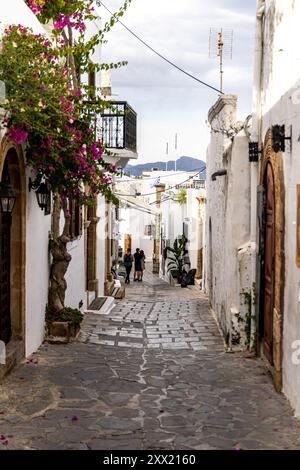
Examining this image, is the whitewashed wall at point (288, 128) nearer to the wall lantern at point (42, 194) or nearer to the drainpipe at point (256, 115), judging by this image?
the drainpipe at point (256, 115)

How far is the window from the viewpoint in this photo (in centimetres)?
1268

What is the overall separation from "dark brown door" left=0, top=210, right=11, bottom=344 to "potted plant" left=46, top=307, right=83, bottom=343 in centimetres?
189

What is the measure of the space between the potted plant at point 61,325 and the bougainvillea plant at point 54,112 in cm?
13

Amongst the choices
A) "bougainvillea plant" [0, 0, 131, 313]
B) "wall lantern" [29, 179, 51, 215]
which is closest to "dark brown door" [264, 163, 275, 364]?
"bougainvillea plant" [0, 0, 131, 313]

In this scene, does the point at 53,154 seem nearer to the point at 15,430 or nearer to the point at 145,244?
the point at 15,430

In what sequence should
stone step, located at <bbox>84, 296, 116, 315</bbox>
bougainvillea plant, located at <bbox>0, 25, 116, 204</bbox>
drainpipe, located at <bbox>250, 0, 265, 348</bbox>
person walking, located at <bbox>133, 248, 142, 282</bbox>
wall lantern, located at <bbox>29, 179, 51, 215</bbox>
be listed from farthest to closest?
person walking, located at <bbox>133, 248, 142, 282</bbox> < stone step, located at <bbox>84, 296, 116, 315</bbox> < drainpipe, located at <bbox>250, 0, 265, 348</bbox> < wall lantern, located at <bbox>29, 179, 51, 215</bbox> < bougainvillea plant, located at <bbox>0, 25, 116, 204</bbox>

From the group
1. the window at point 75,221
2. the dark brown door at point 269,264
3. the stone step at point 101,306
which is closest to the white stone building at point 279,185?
the dark brown door at point 269,264

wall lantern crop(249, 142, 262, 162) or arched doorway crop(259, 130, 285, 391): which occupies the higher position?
wall lantern crop(249, 142, 262, 162)

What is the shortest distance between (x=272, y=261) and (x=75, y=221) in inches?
211

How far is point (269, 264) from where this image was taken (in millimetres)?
9188

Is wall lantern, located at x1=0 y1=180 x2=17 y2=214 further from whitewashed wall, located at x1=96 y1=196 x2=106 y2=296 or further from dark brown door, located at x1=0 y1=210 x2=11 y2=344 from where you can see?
whitewashed wall, located at x1=96 y1=196 x2=106 y2=296

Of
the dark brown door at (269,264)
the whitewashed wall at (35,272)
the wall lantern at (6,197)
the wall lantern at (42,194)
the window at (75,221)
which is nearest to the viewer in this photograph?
the wall lantern at (6,197)

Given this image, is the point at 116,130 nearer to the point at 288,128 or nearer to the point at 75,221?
the point at 75,221

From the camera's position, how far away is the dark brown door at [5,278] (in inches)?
333
